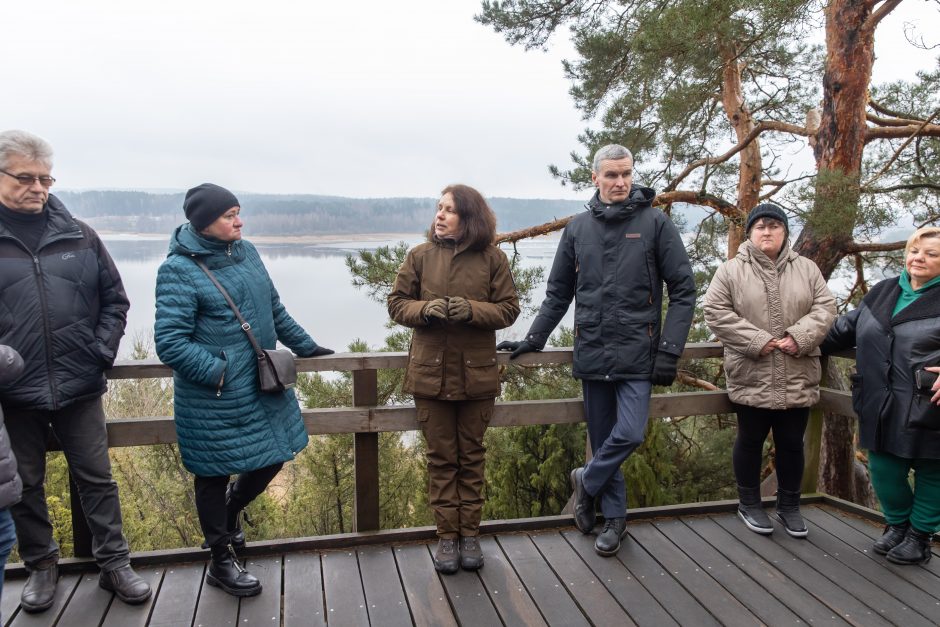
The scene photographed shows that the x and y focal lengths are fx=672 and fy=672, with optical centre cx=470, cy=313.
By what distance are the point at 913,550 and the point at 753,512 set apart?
2.00 feet

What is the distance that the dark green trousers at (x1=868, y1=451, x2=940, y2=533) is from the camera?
8.76 feet

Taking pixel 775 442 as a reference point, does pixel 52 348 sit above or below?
above

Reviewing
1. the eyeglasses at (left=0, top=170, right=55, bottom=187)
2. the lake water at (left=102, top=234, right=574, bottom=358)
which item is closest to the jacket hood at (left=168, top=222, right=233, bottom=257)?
the lake water at (left=102, top=234, right=574, bottom=358)

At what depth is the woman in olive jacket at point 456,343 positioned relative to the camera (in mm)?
2559

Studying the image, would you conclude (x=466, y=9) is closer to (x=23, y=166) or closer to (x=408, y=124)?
(x=23, y=166)

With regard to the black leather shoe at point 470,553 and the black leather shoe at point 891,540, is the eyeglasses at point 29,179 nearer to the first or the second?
the black leather shoe at point 470,553

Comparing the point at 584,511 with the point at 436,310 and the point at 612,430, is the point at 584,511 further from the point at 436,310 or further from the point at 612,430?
the point at 436,310

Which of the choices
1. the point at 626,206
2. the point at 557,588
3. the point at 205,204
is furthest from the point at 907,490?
the point at 205,204

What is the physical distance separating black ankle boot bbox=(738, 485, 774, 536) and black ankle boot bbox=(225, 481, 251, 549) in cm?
216

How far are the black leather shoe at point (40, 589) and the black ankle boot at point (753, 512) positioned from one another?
2800 millimetres

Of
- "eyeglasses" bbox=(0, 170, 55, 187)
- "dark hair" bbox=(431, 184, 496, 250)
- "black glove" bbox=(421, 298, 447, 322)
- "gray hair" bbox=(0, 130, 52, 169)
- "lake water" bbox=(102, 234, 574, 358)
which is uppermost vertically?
"gray hair" bbox=(0, 130, 52, 169)

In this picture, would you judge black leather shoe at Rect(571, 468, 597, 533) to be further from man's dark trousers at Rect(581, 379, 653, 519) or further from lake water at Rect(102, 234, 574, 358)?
lake water at Rect(102, 234, 574, 358)

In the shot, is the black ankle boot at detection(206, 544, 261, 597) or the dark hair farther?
the dark hair

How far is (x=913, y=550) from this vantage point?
2691 mm
